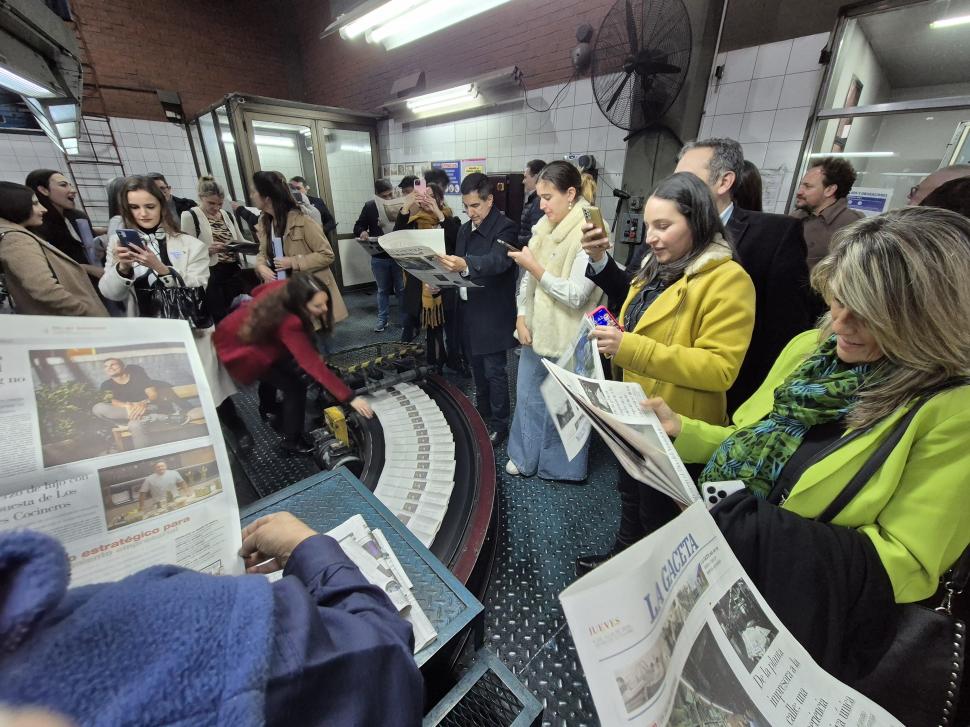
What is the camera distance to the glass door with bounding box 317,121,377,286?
5.64 meters

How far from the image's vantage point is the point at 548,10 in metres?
3.77

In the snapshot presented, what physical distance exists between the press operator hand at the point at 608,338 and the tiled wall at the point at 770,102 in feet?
8.84

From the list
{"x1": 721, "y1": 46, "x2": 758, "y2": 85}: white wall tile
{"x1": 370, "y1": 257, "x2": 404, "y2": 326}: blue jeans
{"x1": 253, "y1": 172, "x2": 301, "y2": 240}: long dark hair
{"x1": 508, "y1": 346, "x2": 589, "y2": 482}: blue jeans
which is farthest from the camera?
{"x1": 370, "y1": 257, "x2": 404, "y2": 326}: blue jeans

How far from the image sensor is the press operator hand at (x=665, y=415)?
1109mm

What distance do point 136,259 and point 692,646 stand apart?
1.99m

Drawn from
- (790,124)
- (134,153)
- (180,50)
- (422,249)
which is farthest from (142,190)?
(180,50)

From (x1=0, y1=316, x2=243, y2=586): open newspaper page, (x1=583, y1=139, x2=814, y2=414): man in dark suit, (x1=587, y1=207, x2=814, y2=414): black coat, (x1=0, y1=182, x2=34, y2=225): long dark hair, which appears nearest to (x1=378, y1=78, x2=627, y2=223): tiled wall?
(x1=583, y1=139, x2=814, y2=414): man in dark suit

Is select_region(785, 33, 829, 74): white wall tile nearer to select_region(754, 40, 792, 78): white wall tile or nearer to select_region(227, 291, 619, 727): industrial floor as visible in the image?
select_region(754, 40, 792, 78): white wall tile

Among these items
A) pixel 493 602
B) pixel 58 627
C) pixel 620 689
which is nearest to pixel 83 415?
pixel 58 627

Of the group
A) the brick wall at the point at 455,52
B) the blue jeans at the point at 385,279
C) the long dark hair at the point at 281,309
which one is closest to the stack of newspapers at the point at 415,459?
the long dark hair at the point at 281,309

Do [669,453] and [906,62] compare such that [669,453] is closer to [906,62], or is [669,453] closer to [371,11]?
[371,11]

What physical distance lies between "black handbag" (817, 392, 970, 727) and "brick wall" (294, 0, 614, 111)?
4329 mm

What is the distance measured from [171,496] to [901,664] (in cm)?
145

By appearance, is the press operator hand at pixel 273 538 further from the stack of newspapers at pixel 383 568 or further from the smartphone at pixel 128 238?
the smartphone at pixel 128 238
